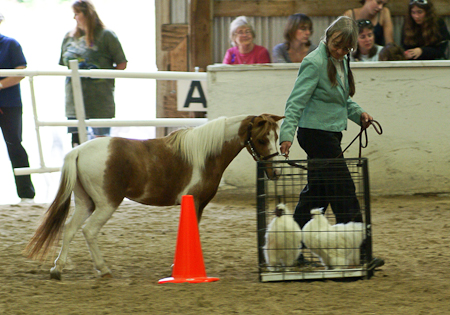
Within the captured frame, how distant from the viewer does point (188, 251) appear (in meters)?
3.35

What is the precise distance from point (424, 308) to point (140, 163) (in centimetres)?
188

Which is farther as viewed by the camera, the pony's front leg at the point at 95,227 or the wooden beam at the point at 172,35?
the wooden beam at the point at 172,35

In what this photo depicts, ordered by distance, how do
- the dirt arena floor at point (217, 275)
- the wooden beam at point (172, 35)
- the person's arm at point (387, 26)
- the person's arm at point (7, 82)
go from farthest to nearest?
the wooden beam at point (172, 35), the person's arm at point (387, 26), the person's arm at point (7, 82), the dirt arena floor at point (217, 275)

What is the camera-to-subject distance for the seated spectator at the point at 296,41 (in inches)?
268

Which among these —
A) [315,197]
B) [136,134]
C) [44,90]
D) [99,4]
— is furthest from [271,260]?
[44,90]

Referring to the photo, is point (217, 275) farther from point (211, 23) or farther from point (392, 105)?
point (211, 23)

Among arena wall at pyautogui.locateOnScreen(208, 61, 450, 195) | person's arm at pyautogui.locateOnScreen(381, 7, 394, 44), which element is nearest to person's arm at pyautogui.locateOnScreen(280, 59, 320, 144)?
arena wall at pyautogui.locateOnScreen(208, 61, 450, 195)

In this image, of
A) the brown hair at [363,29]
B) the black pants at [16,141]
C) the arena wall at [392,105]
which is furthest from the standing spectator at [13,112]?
the brown hair at [363,29]

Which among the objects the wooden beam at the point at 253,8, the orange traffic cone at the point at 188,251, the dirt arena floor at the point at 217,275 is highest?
the wooden beam at the point at 253,8

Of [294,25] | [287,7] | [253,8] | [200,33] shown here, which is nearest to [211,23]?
[200,33]

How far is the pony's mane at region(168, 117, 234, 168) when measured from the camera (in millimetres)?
3559

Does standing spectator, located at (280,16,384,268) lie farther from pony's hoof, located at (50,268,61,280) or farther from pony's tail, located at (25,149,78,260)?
pony's hoof, located at (50,268,61,280)

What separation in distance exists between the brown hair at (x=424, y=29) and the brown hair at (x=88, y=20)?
3.82 meters

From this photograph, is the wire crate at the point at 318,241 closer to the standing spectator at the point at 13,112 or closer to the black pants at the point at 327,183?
the black pants at the point at 327,183
